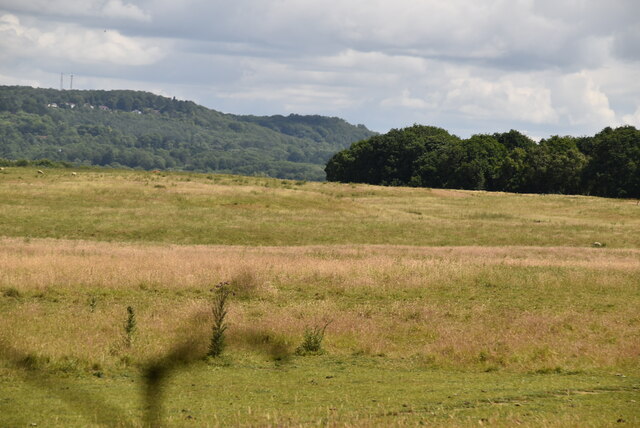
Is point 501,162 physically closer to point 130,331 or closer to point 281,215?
point 281,215

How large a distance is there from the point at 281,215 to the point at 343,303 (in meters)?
37.8

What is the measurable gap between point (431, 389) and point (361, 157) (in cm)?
14837

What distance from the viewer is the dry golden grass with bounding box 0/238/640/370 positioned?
19.5 metres

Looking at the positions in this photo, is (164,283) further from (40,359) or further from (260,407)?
(260,407)

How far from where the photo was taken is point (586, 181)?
122750 millimetres

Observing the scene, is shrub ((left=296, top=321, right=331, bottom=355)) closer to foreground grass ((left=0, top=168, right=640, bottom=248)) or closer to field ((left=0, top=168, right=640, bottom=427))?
field ((left=0, top=168, right=640, bottom=427))

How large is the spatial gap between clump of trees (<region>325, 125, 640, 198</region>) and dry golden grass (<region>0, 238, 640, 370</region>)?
275ft

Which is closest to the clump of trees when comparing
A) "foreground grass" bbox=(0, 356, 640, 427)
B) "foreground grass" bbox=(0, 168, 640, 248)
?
"foreground grass" bbox=(0, 168, 640, 248)

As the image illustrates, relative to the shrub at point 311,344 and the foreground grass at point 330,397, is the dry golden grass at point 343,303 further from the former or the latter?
the foreground grass at point 330,397

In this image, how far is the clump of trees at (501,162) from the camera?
11788 cm

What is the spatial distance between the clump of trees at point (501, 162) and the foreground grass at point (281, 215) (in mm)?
28426

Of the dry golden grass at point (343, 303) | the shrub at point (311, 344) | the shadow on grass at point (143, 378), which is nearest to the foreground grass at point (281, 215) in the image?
the dry golden grass at point (343, 303)

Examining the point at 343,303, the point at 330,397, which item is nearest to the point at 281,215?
the point at 343,303

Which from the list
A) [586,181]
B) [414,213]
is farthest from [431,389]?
[586,181]
